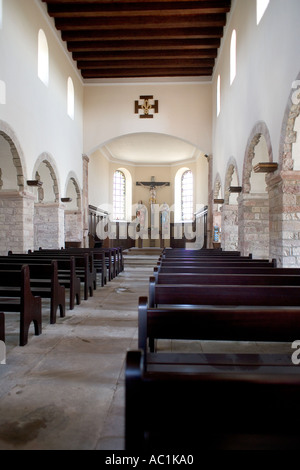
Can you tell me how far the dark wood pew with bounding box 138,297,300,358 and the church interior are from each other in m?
0.08

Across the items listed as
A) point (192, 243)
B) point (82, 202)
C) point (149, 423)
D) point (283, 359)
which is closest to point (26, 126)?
point (82, 202)

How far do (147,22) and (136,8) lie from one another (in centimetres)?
67

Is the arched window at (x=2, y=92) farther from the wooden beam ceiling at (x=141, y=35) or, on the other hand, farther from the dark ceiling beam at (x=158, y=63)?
the dark ceiling beam at (x=158, y=63)

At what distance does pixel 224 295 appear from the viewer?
2.78 m

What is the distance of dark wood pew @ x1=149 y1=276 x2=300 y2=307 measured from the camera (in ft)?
9.18

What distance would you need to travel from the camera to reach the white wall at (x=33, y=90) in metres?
8.27

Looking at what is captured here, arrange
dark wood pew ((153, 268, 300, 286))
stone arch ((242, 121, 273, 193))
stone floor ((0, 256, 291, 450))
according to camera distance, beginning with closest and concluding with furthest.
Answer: stone floor ((0, 256, 291, 450))
dark wood pew ((153, 268, 300, 286))
stone arch ((242, 121, 273, 193))

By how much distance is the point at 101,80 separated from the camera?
48.6 ft

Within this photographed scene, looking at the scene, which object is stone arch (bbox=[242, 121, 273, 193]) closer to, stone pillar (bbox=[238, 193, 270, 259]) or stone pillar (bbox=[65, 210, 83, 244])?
stone pillar (bbox=[238, 193, 270, 259])

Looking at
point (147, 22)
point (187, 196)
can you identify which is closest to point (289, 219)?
point (147, 22)

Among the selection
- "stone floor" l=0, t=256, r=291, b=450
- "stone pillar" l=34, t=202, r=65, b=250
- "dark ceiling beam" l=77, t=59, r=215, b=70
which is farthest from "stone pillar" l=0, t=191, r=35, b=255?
"dark ceiling beam" l=77, t=59, r=215, b=70

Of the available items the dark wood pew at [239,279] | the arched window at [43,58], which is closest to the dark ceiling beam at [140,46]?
the arched window at [43,58]
